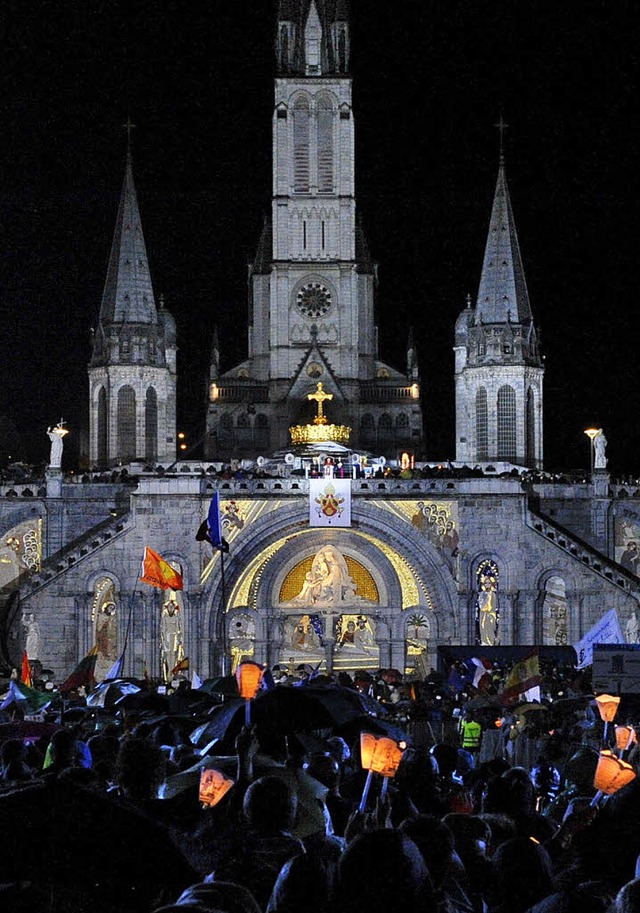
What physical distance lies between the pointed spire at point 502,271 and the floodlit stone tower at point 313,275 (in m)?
6.84

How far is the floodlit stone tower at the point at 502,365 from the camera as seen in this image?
67312mm

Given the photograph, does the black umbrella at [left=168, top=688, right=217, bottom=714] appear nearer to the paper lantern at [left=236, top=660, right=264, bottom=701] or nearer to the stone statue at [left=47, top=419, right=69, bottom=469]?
the paper lantern at [left=236, top=660, right=264, bottom=701]

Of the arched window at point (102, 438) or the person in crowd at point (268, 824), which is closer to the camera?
the person in crowd at point (268, 824)

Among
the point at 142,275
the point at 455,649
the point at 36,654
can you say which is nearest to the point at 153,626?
the point at 36,654

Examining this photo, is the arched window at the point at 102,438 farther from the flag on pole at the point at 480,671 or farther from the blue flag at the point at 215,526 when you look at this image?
the flag on pole at the point at 480,671

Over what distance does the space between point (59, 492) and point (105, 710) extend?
1284 inches

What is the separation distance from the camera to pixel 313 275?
240 feet

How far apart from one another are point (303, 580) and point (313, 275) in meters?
23.6

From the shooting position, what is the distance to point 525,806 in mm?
13195

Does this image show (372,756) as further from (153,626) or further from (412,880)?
(153,626)

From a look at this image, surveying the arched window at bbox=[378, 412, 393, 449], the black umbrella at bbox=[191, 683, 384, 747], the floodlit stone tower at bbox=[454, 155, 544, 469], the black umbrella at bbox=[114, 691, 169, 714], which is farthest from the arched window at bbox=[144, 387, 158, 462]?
the black umbrella at bbox=[191, 683, 384, 747]

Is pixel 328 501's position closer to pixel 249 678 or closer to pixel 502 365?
pixel 502 365

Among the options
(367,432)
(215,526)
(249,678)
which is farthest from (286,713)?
(367,432)

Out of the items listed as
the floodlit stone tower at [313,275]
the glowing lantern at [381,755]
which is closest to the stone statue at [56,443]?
the floodlit stone tower at [313,275]
